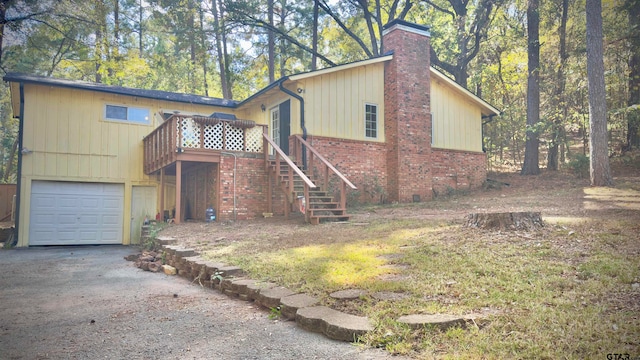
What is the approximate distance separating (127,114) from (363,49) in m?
13.0

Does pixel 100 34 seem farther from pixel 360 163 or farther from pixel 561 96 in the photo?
pixel 561 96

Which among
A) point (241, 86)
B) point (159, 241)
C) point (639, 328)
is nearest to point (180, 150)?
point (159, 241)

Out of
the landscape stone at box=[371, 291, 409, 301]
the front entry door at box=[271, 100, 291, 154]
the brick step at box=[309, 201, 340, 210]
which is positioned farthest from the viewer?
the front entry door at box=[271, 100, 291, 154]

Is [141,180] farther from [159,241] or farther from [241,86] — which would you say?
[241,86]

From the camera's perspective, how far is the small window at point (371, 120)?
14328 mm

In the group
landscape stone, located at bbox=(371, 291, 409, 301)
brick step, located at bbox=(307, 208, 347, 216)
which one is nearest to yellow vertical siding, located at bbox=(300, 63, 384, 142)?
brick step, located at bbox=(307, 208, 347, 216)

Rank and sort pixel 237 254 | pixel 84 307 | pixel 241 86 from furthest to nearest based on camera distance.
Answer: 1. pixel 241 86
2. pixel 237 254
3. pixel 84 307

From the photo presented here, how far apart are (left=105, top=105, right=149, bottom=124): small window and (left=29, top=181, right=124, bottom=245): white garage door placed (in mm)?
2421

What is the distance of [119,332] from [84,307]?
134 cm

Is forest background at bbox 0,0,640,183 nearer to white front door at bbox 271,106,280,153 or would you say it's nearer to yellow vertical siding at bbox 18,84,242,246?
yellow vertical siding at bbox 18,84,242,246

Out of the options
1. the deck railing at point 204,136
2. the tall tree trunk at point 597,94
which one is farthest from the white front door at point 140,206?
the tall tree trunk at point 597,94

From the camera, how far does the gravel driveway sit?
3.05 meters

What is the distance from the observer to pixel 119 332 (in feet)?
12.0

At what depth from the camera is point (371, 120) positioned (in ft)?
47.4
